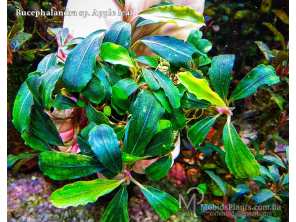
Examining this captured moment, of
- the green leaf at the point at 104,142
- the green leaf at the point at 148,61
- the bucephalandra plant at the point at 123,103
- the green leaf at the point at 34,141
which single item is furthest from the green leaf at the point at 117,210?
the green leaf at the point at 148,61

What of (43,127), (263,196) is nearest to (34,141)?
(43,127)

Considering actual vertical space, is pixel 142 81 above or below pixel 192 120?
above

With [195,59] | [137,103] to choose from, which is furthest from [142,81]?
[195,59]

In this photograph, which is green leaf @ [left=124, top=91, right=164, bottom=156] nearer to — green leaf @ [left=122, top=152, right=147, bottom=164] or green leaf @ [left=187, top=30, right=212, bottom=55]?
green leaf @ [left=122, top=152, right=147, bottom=164]

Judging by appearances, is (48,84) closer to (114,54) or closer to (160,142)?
(114,54)

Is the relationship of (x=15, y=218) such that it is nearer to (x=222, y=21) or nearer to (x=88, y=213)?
(x=88, y=213)

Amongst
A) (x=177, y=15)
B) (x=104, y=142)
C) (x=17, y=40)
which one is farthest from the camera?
(x=17, y=40)
